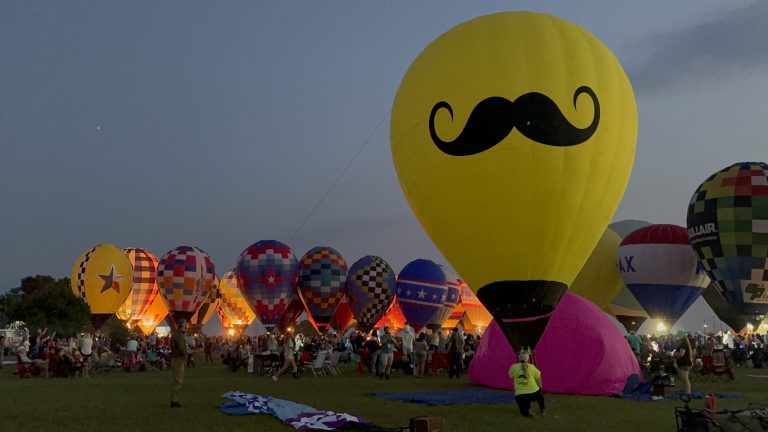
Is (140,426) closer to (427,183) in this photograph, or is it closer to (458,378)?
(427,183)

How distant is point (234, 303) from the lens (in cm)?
4753

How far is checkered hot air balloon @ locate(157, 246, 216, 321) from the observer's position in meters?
35.4

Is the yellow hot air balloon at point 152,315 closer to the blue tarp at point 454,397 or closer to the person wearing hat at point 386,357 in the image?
the person wearing hat at point 386,357

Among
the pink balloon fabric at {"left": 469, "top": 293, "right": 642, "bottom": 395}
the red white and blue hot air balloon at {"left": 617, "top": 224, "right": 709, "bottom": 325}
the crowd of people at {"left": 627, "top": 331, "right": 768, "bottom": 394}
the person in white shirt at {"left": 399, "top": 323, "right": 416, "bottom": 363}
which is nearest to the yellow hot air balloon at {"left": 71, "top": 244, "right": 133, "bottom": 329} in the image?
the person in white shirt at {"left": 399, "top": 323, "right": 416, "bottom": 363}

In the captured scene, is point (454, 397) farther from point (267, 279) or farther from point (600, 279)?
point (600, 279)

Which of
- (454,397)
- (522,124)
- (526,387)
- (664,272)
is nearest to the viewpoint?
(526,387)

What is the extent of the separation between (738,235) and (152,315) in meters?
35.8

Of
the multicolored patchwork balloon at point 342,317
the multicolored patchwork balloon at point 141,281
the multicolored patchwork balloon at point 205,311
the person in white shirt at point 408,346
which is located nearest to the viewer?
the person in white shirt at point 408,346

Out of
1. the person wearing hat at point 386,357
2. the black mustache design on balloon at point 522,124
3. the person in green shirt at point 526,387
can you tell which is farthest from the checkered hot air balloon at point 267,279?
the person in green shirt at point 526,387

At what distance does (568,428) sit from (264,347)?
18.2m

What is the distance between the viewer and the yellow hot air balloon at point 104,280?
39406 mm

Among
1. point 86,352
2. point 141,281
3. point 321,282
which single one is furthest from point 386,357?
point 141,281

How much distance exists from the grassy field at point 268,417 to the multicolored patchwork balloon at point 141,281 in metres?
26.4

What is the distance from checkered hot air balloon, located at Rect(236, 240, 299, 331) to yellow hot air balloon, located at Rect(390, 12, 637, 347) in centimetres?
2175
